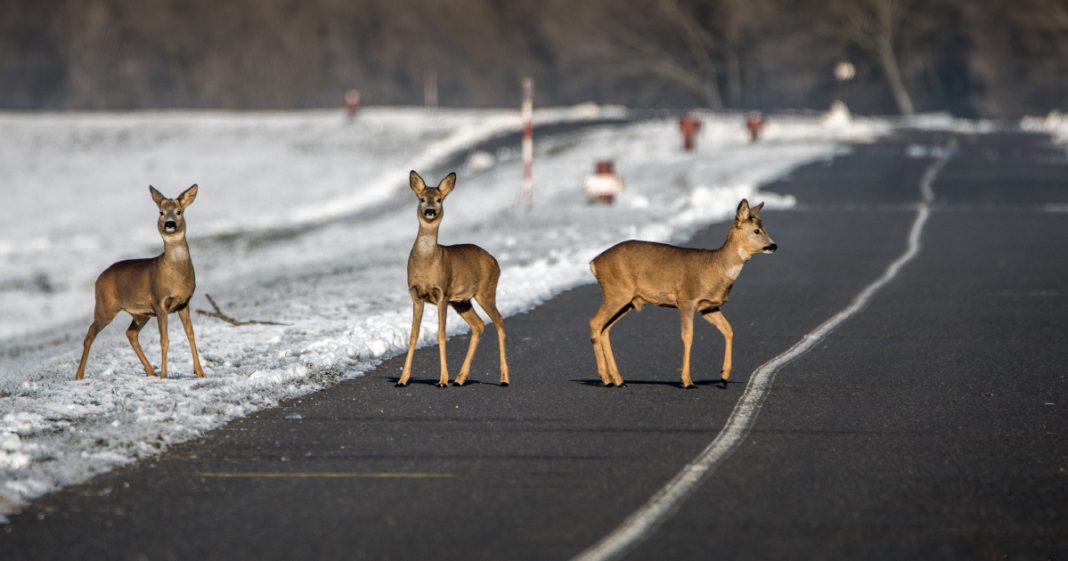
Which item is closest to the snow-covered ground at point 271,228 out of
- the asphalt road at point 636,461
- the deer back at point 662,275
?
the asphalt road at point 636,461

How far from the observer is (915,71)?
264ft

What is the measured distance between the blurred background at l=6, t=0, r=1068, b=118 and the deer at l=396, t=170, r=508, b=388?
235ft

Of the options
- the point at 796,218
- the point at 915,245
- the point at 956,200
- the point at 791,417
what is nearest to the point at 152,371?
the point at 791,417

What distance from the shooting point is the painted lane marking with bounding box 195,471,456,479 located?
7.45 metres

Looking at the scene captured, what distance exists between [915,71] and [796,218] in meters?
58.6

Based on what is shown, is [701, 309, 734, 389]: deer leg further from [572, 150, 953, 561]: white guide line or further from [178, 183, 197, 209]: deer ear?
[178, 183, 197, 209]: deer ear

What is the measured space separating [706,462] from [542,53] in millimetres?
90228

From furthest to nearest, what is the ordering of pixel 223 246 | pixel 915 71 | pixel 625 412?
1. pixel 915 71
2. pixel 223 246
3. pixel 625 412

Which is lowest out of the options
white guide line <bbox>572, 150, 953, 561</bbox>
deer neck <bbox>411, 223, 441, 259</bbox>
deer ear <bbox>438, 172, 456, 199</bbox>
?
white guide line <bbox>572, 150, 953, 561</bbox>

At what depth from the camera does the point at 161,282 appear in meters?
9.73

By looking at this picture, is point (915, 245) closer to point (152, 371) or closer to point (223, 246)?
point (152, 371)

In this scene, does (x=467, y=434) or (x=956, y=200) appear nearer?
(x=467, y=434)

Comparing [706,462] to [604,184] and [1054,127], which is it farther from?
[1054,127]

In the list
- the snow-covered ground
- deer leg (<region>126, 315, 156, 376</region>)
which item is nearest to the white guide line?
the snow-covered ground
